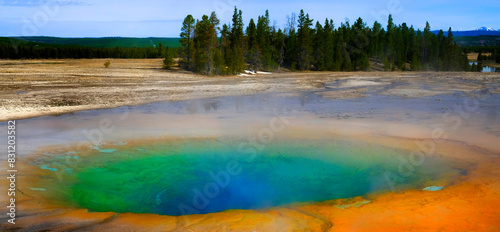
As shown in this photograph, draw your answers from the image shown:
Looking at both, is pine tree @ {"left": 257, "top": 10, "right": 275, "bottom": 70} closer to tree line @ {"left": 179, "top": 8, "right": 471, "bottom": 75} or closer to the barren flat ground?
tree line @ {"left": 179, "top": 8, "right": 471, "bottom": 75}

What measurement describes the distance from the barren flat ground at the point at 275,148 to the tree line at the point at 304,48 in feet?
49.2

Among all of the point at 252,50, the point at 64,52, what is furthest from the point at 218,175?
the point at 64,52

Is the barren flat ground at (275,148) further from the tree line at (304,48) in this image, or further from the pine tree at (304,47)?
the pine tree at (304,47)

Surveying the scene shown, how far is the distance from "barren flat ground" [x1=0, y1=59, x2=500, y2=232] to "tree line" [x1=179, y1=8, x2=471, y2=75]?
15.0 meters

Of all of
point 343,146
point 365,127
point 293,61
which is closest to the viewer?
point 343,146

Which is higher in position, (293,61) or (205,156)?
(293,61)

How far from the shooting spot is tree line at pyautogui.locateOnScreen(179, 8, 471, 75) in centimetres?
3316

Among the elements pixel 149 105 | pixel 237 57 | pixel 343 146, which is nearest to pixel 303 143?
pixel 343 146

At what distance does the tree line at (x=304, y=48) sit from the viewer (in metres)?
33.2

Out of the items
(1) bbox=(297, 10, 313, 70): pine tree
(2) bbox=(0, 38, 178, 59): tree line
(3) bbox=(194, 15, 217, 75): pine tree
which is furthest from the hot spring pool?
(1) bbox=(297, 10, 313, 70): pine tree

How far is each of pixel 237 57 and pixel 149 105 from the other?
20777mm

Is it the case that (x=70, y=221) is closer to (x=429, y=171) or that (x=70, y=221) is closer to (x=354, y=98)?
(x=429, y=171)

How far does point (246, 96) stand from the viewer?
18.5 metres

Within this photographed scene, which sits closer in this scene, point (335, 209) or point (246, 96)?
point (335, 209)
